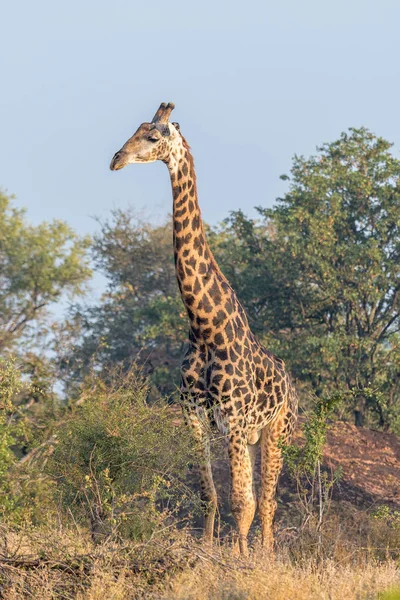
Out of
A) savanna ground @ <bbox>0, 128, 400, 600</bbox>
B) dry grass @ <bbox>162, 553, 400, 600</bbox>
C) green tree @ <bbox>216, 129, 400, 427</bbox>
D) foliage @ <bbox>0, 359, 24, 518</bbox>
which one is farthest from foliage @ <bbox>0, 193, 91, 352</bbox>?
dry grass @ <bbox>162, 553, 400, 600</bbox>

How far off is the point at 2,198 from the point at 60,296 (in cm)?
415

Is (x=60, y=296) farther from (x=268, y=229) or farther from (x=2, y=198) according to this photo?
(x=268, y=229)

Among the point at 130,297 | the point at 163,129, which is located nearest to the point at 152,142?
the point at 163,129

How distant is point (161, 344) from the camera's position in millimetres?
29750

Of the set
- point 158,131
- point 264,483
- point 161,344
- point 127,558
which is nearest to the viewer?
point 127,558

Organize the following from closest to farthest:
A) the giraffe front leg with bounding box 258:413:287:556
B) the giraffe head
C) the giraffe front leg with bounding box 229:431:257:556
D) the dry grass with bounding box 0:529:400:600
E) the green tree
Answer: the dry grass with bounding box 0:529:400:600
the giraffe head
the giraffe front leg with bounding box 229:431:257:556
the giraffe front leg with bounding box 258:413:287:556
the green tree

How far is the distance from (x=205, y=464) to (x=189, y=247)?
2.77 m

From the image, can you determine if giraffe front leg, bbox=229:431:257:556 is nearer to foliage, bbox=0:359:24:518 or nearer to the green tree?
foliage, bbox=0:359:24:518

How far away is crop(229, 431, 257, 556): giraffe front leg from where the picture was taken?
1298 centimetres

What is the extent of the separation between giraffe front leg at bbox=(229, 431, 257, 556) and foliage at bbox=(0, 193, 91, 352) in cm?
2053

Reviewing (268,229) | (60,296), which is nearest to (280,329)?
(268,229)

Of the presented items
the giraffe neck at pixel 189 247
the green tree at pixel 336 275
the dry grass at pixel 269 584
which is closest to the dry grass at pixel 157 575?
the dry grass at pixel 269 584

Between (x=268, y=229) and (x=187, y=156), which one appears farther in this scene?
(x=268, y=229)

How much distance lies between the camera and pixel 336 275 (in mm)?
24203
